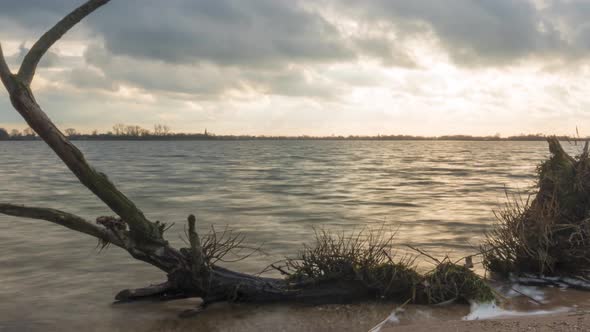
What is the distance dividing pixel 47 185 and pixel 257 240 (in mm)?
27023

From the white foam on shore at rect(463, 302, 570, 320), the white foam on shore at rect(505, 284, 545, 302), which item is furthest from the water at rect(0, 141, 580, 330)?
the white foam on shore at rect(505, 284, 545, 302)

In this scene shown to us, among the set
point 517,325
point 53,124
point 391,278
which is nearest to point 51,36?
point 53,124

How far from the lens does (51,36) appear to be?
6.23 meters

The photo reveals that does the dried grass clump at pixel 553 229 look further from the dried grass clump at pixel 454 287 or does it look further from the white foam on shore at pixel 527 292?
the dried grass clump at pixel 454 287

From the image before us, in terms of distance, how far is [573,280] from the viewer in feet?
28.1

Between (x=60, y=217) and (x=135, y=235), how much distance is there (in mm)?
993

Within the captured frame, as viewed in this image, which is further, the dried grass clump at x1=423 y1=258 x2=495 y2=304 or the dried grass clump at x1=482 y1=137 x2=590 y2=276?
the dried grass clump at x1=482 y1=137 x2=590 y2=276

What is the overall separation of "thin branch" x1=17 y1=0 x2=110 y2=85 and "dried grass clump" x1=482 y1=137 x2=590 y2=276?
7278mm

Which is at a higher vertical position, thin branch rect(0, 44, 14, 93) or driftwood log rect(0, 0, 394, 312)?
thin branch rect(0, 44, 14, 93)

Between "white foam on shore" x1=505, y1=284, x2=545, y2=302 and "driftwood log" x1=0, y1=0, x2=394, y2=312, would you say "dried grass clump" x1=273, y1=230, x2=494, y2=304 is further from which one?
"white foam on shore" x1=505, y1=284, x2=545, y2=302

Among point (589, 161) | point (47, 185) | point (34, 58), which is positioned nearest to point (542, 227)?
point (589, 161)

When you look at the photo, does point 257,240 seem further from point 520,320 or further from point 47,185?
point 47,185

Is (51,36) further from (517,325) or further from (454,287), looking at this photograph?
(517,325)

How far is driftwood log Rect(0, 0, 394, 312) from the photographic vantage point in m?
6.18
